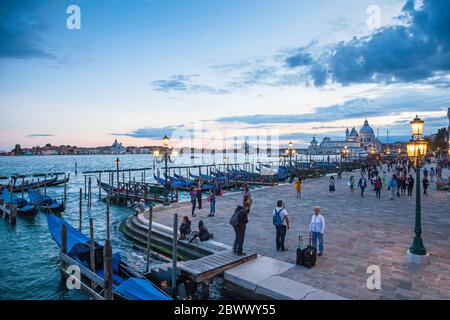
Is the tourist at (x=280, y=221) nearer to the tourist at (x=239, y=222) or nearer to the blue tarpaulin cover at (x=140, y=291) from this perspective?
the tourist at (x=239, y=222)

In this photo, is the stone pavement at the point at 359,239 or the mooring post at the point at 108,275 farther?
the mooring post at the point at 108,275

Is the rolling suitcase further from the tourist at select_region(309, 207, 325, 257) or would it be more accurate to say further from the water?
the water

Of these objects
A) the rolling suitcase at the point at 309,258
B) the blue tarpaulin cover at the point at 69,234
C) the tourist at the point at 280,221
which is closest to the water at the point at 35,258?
the blue tarpaulin cover at the point at 69,234

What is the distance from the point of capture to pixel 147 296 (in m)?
6.29

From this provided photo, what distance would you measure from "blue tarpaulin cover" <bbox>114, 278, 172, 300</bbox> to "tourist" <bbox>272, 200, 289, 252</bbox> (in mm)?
3473

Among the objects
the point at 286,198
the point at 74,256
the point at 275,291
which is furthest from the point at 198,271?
the point at 286,198

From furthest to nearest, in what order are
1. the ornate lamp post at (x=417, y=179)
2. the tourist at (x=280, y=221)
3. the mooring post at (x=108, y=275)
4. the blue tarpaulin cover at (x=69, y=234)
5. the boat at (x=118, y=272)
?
the blue tarpaulin cover at (x=69, y=234) < the tourist at (x=280, y=221) < the ornate lamp post at (x=417, y=179) < the mooring post at (x=108, y=275) < the boat at (x=118, y=272)

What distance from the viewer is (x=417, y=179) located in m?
8.19

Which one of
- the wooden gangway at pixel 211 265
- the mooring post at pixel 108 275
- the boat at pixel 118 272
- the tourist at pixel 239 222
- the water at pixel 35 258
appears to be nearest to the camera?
the boat at pixel 118 272

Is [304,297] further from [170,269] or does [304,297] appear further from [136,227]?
[136,227]

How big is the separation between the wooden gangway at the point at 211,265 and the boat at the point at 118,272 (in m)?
0.78

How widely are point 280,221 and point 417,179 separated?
380 centimetres

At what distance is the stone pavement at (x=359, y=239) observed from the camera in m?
6.51
